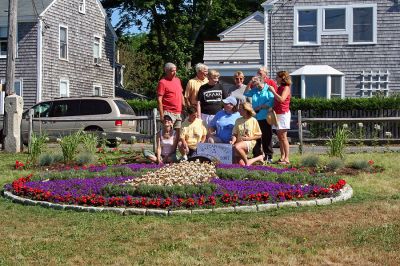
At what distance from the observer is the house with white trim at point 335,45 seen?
29938mm

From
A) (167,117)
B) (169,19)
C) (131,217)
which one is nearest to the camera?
(131,217)

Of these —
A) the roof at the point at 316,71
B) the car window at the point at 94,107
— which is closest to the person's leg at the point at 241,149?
the car window at the point at 94,107

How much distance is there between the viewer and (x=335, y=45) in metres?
30.4

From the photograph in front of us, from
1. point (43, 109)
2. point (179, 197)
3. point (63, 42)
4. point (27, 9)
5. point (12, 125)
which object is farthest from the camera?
point (63, 42)

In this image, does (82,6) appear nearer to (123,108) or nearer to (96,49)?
(96,49)

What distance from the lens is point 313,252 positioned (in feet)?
24.0

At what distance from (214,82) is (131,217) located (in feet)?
16.9

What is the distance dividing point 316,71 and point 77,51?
13769mm

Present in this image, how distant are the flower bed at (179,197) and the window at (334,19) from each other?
19698 millimetres

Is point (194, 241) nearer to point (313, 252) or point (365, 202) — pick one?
point (313, 252)

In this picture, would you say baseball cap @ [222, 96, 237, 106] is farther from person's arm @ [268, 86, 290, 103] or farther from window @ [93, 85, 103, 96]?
window @ [93, 85, 103, 96]

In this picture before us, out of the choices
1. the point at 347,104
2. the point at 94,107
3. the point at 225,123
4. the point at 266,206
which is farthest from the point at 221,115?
the point at 347,104

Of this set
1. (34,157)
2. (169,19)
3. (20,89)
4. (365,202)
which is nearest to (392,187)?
(365,202)

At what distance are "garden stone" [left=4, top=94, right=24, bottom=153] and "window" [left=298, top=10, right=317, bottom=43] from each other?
1487 cm
